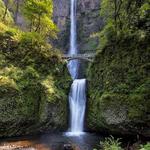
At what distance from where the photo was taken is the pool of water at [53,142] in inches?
611

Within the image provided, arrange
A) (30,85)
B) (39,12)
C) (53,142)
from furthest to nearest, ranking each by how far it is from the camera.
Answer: (39,12), (30,85), (53,142)

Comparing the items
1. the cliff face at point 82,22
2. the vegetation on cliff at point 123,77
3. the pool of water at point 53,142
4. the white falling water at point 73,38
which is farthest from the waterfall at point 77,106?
the cliff face at point 82,22

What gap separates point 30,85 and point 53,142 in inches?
181

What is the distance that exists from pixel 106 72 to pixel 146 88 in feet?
13.6

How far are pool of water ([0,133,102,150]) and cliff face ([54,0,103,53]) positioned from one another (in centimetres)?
2459

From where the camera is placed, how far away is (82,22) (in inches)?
1764

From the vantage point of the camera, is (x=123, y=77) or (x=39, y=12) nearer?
(x=123, y=77)

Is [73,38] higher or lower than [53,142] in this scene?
higher

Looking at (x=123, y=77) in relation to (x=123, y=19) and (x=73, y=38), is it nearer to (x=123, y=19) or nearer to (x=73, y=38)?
(x=123, y=19)

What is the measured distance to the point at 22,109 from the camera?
18391 millimetres

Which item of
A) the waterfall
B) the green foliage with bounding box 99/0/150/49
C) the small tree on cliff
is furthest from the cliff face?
the waterfall

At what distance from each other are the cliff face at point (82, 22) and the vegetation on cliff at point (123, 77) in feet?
68.0

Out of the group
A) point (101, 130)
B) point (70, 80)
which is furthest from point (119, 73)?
point (70, 80)

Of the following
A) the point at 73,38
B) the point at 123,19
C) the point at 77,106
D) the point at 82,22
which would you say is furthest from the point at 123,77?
the point at 82,22
